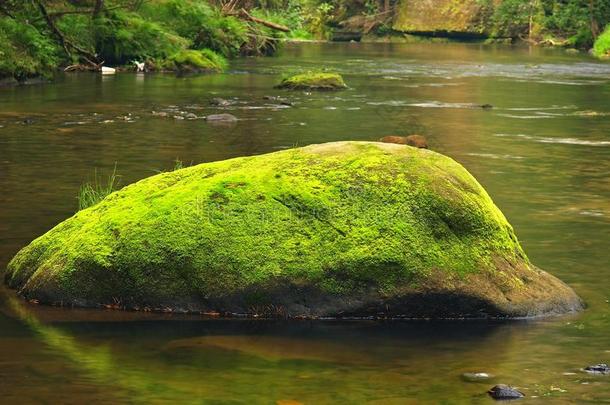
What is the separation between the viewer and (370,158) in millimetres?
12398

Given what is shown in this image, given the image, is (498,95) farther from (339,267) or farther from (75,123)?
(339,267)

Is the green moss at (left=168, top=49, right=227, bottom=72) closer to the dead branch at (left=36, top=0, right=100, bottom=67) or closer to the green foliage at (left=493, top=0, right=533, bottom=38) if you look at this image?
the dead branch at (left=36, top=0, right=100, bottom=67)

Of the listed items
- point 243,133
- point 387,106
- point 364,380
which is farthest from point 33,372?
point 387,106

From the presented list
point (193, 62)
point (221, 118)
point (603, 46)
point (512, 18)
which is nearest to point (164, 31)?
point (193, 62)

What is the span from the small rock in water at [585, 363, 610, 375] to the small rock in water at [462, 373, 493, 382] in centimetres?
78

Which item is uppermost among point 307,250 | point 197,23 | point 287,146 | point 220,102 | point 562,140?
point 307,250

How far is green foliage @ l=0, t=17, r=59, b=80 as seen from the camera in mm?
39594

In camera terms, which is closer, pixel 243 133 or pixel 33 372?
pixel 33 372

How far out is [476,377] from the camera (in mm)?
9414

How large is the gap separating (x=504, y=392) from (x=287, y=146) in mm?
17025

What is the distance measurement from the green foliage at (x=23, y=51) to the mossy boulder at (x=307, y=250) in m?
28.4

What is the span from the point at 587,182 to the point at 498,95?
1999 centimetres

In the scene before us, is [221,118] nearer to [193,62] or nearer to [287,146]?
[287,146]

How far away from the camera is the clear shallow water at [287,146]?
30.0 ft
